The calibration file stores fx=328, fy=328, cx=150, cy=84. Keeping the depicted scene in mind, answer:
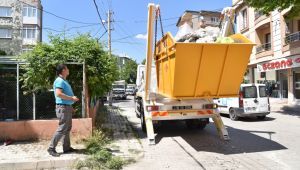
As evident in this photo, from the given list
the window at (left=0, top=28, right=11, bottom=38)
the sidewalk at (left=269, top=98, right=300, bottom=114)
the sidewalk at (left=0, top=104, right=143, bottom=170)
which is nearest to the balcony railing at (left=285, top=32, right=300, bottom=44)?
the sidewalk at (left=269, top=98, right=300, bottom=114)

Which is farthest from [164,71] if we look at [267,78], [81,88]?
[267,78]

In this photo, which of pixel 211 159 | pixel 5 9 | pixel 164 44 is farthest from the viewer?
pixel 5 9

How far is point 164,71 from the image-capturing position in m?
8.75

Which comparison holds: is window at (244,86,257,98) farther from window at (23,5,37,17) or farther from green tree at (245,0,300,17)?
window at (23,5,37,17)

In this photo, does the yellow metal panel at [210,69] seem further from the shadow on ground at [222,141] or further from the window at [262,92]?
the window at [262,92]

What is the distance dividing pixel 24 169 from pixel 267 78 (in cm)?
2376

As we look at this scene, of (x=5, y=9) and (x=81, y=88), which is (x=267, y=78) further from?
(x=5, y=9)

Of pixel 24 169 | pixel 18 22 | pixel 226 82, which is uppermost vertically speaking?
pixel 18 22

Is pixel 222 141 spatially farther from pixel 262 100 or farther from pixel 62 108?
pixel 262 100

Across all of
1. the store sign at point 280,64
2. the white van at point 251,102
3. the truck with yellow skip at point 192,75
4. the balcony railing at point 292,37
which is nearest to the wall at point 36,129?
the truck with yellow skip at point 192,75

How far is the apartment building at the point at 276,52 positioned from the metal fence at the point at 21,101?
45.4ft

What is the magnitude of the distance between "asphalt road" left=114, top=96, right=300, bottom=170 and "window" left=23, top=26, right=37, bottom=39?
32528 millimetres

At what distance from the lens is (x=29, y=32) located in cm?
3947

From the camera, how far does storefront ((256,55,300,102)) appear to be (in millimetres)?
21955
